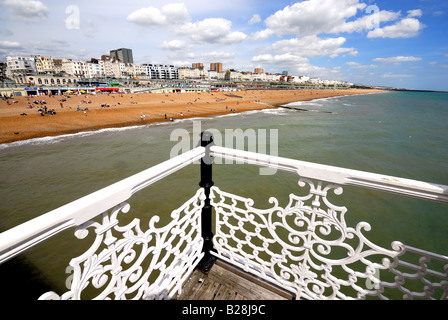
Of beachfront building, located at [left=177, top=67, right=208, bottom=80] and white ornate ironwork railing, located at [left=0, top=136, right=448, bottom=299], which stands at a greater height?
beachfront building, located at [left=177, top=67, right=208, bottom=80]

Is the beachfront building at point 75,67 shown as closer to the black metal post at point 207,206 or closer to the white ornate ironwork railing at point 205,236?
the black metal post at point 207,206

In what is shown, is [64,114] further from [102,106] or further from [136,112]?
[136,112]

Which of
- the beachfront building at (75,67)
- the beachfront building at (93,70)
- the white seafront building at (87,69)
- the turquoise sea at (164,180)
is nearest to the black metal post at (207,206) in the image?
the turquoise sea at (164,180)

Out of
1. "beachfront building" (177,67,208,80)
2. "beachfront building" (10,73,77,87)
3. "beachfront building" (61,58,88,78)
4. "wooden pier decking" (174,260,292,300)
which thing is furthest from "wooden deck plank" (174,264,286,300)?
"beachfront building" (177,67,208,80)

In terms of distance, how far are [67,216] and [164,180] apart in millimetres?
10853

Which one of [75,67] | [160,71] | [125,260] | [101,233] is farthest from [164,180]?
[160,71]

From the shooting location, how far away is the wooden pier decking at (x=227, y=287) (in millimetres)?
2633

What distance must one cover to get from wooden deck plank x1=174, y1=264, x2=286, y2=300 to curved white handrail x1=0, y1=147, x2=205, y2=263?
1837 mm

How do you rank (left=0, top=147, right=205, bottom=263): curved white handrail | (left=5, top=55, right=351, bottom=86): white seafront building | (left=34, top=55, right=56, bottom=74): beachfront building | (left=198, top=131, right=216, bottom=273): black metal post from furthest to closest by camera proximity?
(left=34, top=55, right=56, bottom=74): beachfront building
(left=5, top=55, right=351, bottom=86): white seafront building
(left=198, top=131, right=216, bottom=273): black metal post
(left=0, top=147, right=205, bottom=263): curved white handrail

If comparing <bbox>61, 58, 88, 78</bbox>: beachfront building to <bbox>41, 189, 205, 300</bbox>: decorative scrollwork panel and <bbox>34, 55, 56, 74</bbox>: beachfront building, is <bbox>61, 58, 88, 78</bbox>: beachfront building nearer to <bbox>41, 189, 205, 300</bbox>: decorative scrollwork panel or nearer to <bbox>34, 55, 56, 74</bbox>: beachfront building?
<bbox>34, 55, 56, 74</bbox>: beachfront building

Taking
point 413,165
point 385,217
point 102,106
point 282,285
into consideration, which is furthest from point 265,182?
point 102,106

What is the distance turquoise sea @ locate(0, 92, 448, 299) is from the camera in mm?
6884
